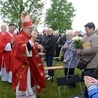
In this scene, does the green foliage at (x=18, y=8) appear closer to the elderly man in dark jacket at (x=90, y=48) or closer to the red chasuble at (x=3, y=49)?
the red chasuble at (x=3, y=49)

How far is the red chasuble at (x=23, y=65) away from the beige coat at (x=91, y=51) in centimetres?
107

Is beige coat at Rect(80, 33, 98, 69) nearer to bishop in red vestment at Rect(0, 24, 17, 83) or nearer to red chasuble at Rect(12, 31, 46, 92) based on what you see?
red chasuble at Rect(12, 31, 46, 92)

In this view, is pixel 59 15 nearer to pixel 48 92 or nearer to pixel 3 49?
pixel 3 49

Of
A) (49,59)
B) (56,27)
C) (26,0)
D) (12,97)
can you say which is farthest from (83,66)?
(56,27)

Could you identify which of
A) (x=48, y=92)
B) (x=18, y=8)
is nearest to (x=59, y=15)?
(x=18, y=8)

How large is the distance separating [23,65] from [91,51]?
5.08 ft

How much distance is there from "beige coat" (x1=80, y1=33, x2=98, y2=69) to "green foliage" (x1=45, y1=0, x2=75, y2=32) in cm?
3574

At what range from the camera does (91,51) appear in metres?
5.75

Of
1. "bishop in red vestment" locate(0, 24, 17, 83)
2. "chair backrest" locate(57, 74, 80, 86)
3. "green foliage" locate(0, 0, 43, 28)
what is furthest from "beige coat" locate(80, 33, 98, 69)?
"green foliage" locate(0, 0, 43, 28)

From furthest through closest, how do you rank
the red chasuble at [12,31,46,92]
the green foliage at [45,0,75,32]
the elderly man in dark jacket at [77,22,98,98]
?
the green foliage at [45,0,75,32] < the elderly man in dark jacket at [77,22,98,98] < the red chasuble at [12,31,46,92]

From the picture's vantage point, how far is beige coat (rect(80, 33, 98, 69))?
5.73 m

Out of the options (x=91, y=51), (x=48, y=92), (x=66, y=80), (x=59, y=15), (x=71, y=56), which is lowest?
(x=48, y=92)

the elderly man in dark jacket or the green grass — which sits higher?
the elderly man in dark jacket

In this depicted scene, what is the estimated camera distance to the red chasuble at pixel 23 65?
5.11 metres
